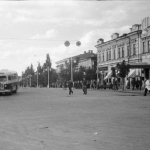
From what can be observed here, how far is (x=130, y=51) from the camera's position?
5484 cm

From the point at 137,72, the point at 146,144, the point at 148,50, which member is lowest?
the point at 146,144

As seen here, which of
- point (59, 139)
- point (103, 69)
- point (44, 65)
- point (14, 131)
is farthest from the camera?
point (44, 65)

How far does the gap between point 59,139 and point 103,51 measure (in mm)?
61033

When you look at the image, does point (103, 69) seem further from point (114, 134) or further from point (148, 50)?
point (114, 134)

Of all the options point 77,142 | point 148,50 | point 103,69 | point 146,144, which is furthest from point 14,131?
point 103,69

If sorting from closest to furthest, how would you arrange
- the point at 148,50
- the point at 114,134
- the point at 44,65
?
1. the point at 114,134
2. the point at 148,50
3. the point at 44,65

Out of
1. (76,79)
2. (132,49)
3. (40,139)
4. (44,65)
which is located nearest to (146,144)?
(40,139)

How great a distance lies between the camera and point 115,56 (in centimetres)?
6100

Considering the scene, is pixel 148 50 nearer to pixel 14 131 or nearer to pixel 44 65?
pixel 14 131

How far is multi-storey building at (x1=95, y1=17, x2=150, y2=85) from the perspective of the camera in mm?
47947

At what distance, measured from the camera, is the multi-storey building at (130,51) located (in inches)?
1888

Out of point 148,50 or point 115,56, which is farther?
point 115,56

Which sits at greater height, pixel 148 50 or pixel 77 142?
pixel 148 50

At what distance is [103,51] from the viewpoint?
6750 centimetres
